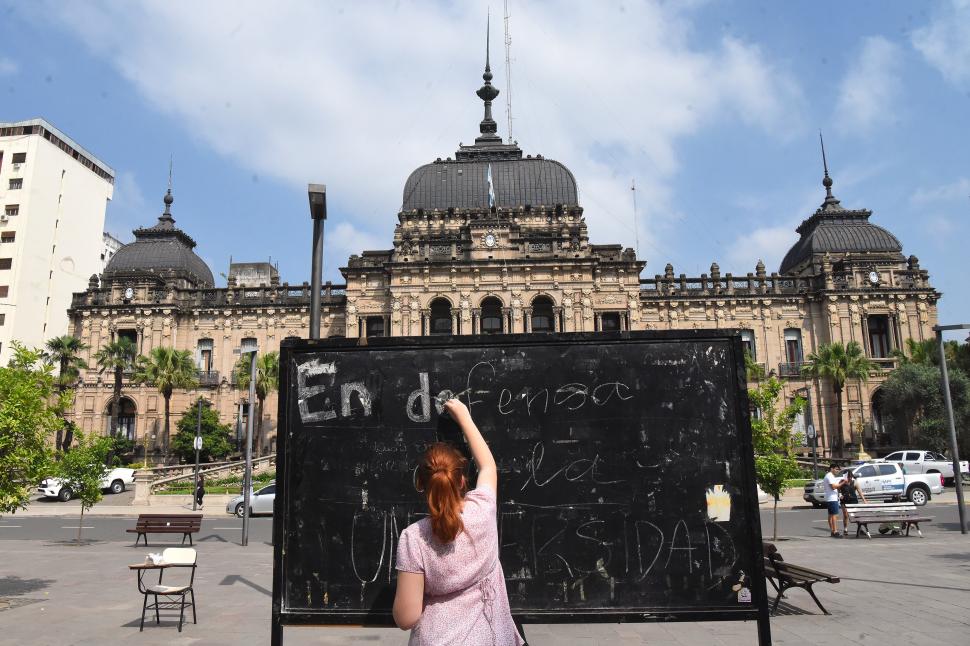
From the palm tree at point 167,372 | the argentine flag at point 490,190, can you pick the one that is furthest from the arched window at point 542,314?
the palm tree at point 167,372

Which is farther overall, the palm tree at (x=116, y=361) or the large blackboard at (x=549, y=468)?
the palm tree at (x=116, y=361)

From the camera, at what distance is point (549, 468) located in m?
5.30

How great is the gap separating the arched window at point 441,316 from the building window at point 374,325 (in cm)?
379

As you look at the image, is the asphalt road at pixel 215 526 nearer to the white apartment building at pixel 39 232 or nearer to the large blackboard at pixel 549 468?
the large blackboard at pixel 549 468

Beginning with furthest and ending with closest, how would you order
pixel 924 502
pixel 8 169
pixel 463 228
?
pixel 8 169 → pixel 463 228 → pixel 924 502

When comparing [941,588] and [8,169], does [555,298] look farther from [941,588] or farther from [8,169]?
[8,169]

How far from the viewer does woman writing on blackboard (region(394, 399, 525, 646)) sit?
3.17 m

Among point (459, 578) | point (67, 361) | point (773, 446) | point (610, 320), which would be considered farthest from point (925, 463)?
point (67, 361)

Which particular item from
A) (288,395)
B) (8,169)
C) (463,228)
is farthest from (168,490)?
(8,169)

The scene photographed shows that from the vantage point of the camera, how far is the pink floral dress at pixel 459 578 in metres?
3.23

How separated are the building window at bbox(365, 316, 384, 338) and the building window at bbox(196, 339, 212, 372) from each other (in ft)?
42.7

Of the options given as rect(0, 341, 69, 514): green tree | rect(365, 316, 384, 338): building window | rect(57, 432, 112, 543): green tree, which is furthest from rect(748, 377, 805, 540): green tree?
rect(365, 316, 384, 338): building window

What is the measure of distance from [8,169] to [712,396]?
6892cm

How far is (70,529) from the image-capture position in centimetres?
2253
